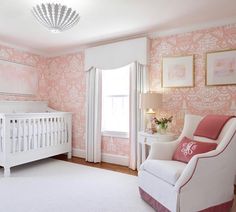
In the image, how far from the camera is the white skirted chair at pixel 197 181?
5.81 ft

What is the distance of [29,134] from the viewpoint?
3.42 metres

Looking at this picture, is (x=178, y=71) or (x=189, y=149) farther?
(x=178, y=71)

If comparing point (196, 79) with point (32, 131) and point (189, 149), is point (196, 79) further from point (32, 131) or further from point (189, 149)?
point (32, 131)

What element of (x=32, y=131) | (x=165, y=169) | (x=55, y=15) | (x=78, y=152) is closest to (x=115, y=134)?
(x=78, y=152)

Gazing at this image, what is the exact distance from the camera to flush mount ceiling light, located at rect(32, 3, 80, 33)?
210cm

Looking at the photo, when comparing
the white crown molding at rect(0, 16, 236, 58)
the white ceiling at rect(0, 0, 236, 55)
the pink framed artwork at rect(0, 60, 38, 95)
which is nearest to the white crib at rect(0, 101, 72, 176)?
the pink framed artwork at rect(0, 60, 38, 95)

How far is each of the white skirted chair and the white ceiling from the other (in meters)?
1.45

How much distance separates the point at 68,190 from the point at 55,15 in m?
2.03

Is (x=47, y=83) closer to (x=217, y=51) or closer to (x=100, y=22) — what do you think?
(x=100, y=22)

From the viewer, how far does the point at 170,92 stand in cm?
329

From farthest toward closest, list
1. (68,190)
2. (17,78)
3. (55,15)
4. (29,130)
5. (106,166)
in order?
(17,78)
(106,166)
(29,130)
(68,190)
(55,15)

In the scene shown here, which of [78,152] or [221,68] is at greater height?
[221,68]

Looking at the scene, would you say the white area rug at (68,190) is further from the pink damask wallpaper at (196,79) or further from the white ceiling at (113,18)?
the white ceiling at (113,18)

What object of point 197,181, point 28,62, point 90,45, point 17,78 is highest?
point 90,45
